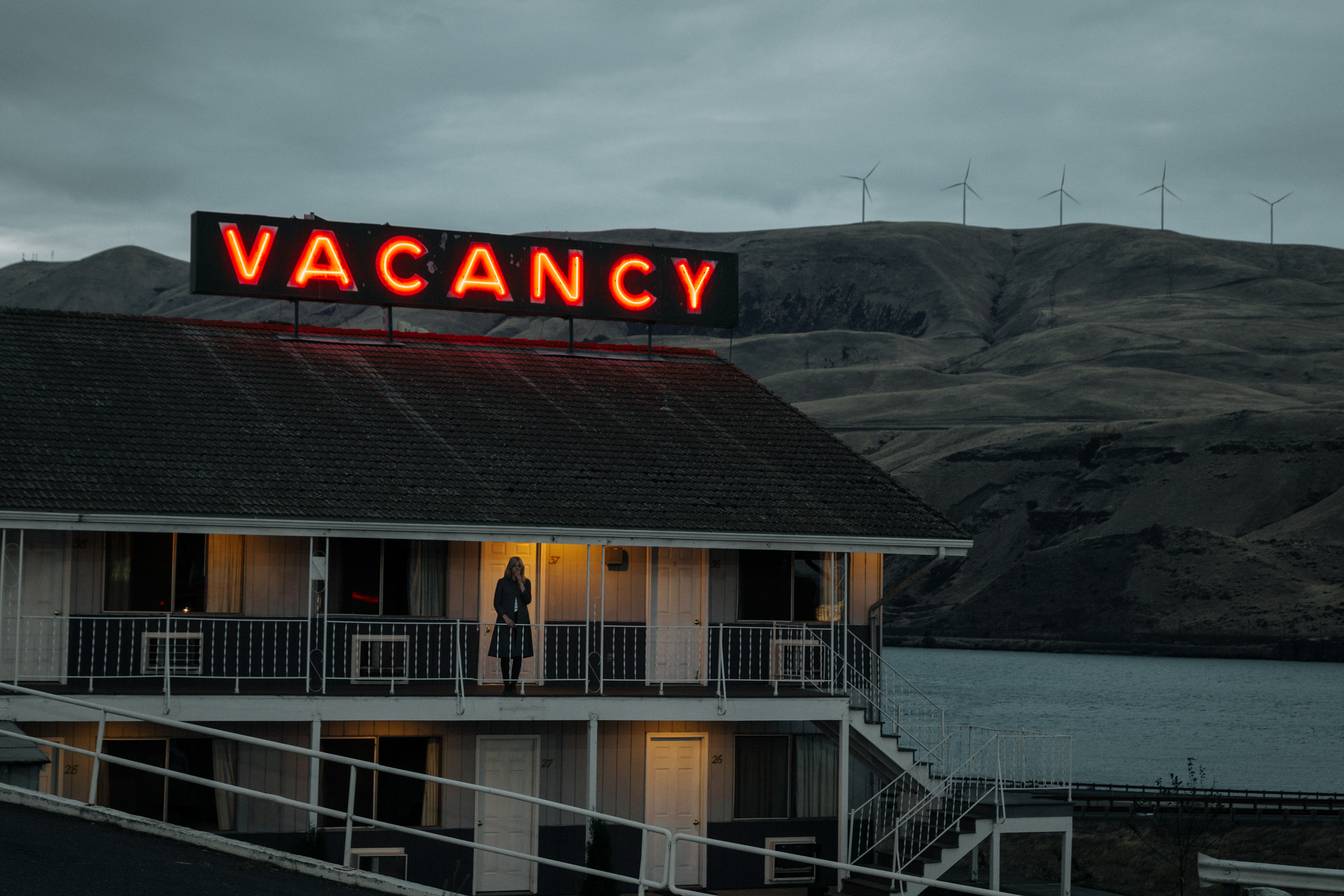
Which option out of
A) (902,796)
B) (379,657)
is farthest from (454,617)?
(902,796)

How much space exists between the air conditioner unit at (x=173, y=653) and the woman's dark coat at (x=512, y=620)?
401cm

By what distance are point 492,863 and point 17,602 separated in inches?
290

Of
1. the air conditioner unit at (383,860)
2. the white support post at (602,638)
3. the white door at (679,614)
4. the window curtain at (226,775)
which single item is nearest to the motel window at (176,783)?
the window curtain at (226,775)

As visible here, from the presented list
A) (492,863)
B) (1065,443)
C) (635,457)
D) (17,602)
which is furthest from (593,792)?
(1065,443)

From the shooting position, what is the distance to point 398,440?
22797 millimetres

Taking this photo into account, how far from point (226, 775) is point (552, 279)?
11793 millimetres

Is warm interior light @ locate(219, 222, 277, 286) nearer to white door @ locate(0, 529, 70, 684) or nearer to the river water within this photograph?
white door @ locate(0, 529, 70, 684)

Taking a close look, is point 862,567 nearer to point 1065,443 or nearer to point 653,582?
point 653,582

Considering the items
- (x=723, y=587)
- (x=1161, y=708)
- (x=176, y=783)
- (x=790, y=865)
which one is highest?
(x=723, y=587)

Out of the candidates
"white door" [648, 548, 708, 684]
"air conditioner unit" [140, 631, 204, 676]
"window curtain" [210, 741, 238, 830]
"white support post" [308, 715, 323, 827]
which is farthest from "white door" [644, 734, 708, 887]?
"air conditioner unit" [140, 631, 204, 676]

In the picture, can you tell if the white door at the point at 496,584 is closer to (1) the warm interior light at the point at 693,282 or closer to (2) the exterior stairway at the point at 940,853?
(2) the exterior stairway at the point at 940,853

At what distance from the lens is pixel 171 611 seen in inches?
818

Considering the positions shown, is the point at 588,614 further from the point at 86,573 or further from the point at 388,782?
the point at 86,573

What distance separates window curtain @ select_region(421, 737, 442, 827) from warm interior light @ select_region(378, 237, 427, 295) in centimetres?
934
